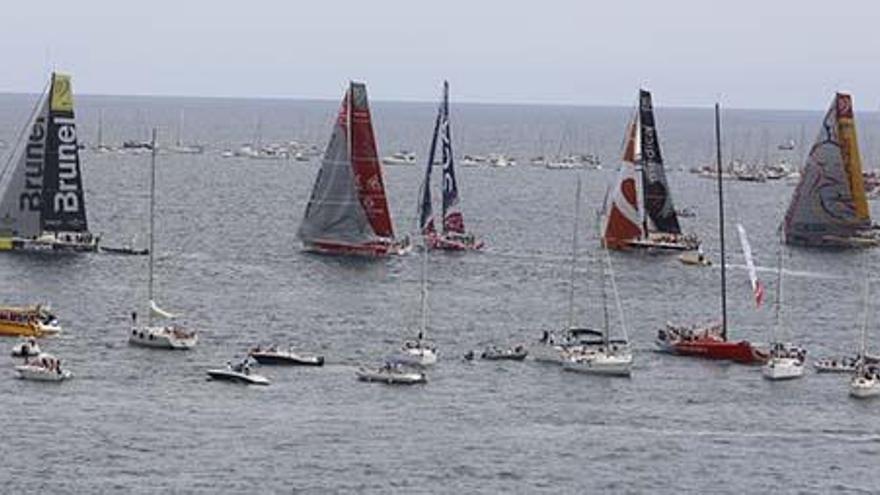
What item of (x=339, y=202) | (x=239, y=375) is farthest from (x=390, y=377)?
(x=339, y=202)

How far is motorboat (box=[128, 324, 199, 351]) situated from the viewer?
101m

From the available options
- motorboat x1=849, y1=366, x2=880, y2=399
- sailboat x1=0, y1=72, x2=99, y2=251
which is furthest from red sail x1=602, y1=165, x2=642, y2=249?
motorboat x1=849, y1=366, x2=880, y2=399

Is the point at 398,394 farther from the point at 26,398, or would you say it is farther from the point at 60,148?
the point at 60,148

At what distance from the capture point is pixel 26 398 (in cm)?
8744

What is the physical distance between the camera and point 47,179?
142 m

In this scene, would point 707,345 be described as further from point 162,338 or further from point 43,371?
point 43,371

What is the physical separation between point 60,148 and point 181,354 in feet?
151

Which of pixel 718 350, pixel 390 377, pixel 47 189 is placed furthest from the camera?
pixel 47 189

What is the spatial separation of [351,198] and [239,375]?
52383mm

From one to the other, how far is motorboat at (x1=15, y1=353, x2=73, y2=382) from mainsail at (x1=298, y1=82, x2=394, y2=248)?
53060 millimetres

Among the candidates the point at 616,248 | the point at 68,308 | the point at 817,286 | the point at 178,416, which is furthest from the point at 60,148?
the point at 178,416

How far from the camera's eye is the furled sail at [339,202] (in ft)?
473

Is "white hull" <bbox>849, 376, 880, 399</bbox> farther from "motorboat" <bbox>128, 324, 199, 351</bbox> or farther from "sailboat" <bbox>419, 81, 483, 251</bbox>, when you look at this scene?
"sailboat" <bbox>419, 81, 483, 251</bbox>

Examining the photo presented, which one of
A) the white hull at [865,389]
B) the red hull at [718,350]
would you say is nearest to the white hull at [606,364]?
the red hull at [718,350]
